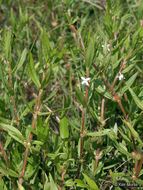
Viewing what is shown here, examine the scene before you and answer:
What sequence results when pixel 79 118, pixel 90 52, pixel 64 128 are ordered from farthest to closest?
1. pixel 79 118
2. pixel 64 128
3. pixel 90 52

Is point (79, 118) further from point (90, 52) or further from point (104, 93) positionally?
point (90, 52)

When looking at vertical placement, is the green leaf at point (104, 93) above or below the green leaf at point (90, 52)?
below

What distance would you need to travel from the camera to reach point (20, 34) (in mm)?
2422

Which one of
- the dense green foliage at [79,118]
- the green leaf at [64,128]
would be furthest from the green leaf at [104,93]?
the green leaf at [64,128]

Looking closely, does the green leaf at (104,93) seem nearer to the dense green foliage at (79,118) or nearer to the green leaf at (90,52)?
the dense green foliage at (79,118)

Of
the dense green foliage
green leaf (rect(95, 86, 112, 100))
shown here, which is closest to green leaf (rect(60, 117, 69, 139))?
the dense green foliage

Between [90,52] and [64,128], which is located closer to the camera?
[90,52]

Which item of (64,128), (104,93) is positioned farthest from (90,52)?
(64,128)

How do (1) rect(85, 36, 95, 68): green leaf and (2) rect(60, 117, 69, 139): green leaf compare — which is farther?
(2) rect(60, 117, 69, 139): green leaf

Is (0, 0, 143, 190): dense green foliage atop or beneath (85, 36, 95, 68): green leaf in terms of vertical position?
beneath

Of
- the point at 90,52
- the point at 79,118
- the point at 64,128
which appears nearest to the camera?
the point at 90,52

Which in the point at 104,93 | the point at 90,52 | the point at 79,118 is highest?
the point at 90,52

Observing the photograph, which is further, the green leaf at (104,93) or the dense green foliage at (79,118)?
the green leaf at (104,93)

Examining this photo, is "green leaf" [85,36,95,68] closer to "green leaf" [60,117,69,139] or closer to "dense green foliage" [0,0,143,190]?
"dense green foliage" [0,0,143,190]
